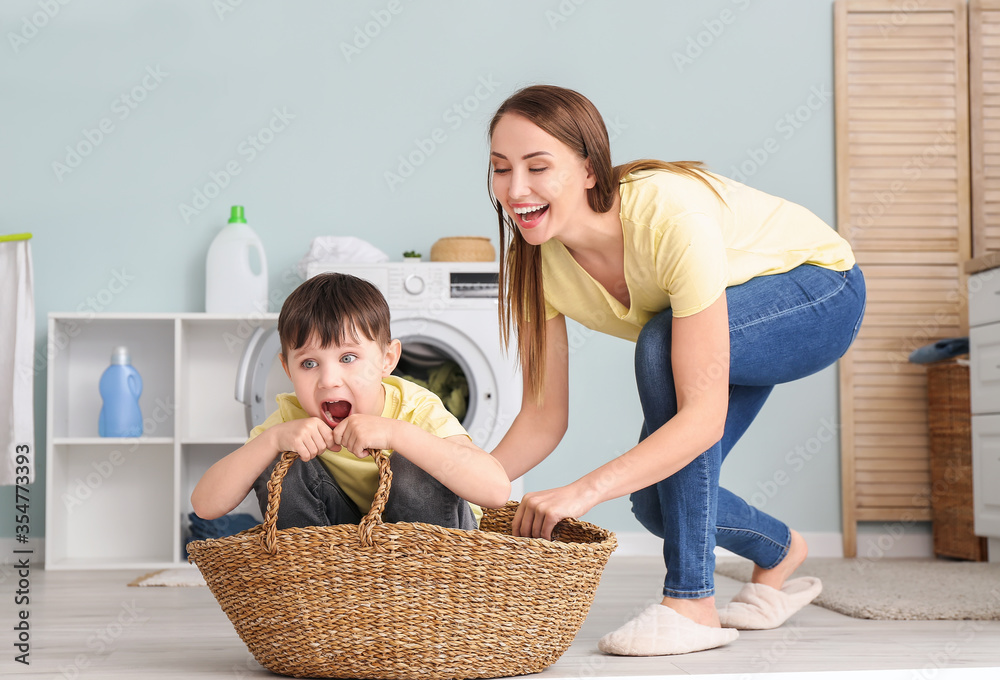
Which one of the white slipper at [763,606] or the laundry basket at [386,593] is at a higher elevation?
the laundry basket at [386,593]

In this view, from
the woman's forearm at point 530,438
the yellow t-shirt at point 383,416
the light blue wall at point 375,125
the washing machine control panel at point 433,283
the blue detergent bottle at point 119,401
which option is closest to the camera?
the yellow t-shirt at point 383,416

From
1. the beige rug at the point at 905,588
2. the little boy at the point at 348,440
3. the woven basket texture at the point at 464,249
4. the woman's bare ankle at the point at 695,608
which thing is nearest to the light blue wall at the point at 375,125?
the woven basket texture at the point at 464,249

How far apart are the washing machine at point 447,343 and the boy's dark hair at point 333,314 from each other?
4.28 ft

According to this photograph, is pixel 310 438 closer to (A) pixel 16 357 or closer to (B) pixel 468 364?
(B) pixel 468 364

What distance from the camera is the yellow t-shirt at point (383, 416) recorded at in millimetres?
1182

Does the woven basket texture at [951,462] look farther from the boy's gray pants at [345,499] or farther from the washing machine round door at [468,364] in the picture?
the boy's gray pants at [345,499]

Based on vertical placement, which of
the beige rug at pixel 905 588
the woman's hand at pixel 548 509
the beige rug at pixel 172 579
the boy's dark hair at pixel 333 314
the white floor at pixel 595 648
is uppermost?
the boy's dark hair at pixel 333 314

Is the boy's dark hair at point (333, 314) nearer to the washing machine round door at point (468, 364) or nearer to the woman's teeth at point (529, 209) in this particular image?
the woman's teeth at point (529, 209)

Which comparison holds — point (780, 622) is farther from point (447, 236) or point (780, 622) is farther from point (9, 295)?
point (9, 295)

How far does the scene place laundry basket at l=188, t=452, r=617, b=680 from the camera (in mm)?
962

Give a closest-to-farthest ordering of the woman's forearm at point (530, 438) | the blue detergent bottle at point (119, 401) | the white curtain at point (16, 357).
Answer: the woman's forearm at point (530, 438)
the white curtain at point (16, 357)
the blue detergent bottle at point (119, 401)

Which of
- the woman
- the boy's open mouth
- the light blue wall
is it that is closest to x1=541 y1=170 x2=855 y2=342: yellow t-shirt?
the woman

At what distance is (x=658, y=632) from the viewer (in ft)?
3.95

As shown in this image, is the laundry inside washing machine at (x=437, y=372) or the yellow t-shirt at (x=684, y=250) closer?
the yellow t-shirt at (x=684, y=250)
